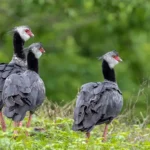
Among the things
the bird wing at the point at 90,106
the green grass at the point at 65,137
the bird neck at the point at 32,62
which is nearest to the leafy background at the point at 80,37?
the green grass at the point at 65,137

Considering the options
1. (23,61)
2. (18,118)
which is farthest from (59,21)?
(18,118)

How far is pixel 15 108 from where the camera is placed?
947 cm

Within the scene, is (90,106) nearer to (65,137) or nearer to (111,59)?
(65,137)

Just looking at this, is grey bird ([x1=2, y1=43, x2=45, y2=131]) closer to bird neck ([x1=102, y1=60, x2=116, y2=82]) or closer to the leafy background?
bird neck ([x1=102, y1=60, x2=116, y2=82])

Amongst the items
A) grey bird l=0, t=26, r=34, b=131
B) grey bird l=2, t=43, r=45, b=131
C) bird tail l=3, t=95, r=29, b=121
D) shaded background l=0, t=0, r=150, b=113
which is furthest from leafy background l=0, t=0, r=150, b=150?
bird tail l=3, t=95, r=29, b=121

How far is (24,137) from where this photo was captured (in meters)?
8.36

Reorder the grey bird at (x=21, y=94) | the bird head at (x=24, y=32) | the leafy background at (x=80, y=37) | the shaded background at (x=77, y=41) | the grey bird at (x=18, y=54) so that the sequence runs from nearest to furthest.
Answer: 1. the grey bird at (x=21, y=94)
2. the grey bird at (x=18, y=54)
3. the bird head at (x=24, y=32)
4. the leafy background at (x=80, y=37)
5. the shaded background at (x=77, y=41)

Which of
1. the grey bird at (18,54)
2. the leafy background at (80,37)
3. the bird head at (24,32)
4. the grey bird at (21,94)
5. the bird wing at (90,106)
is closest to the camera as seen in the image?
the bird wing at (90,106)

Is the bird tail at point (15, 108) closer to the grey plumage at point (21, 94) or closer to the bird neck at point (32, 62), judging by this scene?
the grey plumage at point (21, 94)

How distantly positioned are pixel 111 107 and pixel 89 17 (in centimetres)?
1186

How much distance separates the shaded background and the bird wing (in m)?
7.74

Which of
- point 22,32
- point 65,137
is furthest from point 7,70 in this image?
point 65,137

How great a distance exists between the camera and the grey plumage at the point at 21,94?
31.0 feet

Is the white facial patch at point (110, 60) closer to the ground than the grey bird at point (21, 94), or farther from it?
farther from it
